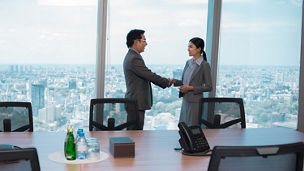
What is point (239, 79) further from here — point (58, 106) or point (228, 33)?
point (58, 106)

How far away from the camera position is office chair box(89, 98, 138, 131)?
11.5 feet

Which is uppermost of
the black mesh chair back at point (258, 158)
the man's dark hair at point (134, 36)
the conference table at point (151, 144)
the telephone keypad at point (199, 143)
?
the man's dark hair at point (134, 36)

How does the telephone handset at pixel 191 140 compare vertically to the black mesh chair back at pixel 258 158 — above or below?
below

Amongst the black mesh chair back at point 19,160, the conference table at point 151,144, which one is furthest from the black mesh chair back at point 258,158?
the black mesh chair back at point 19,160

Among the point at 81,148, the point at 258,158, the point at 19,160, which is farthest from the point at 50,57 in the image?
the point at 258,158

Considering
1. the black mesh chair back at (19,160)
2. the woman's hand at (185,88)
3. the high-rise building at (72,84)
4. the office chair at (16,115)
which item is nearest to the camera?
the black mesh chair back at (19,160)

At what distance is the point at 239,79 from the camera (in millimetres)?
5645

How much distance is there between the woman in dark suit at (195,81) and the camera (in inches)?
187

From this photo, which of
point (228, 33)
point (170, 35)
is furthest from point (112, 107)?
point (228, 33)

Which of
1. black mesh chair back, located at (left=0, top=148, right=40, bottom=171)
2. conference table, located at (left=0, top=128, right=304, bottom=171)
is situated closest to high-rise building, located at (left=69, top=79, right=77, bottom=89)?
conference table, located at (left=0, top=128, right=304, bottom=171)

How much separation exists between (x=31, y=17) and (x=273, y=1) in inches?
132

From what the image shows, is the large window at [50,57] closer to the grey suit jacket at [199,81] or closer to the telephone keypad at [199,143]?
the grey suit jacket at [199,81]

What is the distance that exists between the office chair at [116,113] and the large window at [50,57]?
160cm

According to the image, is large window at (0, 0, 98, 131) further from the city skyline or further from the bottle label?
the bottle label
